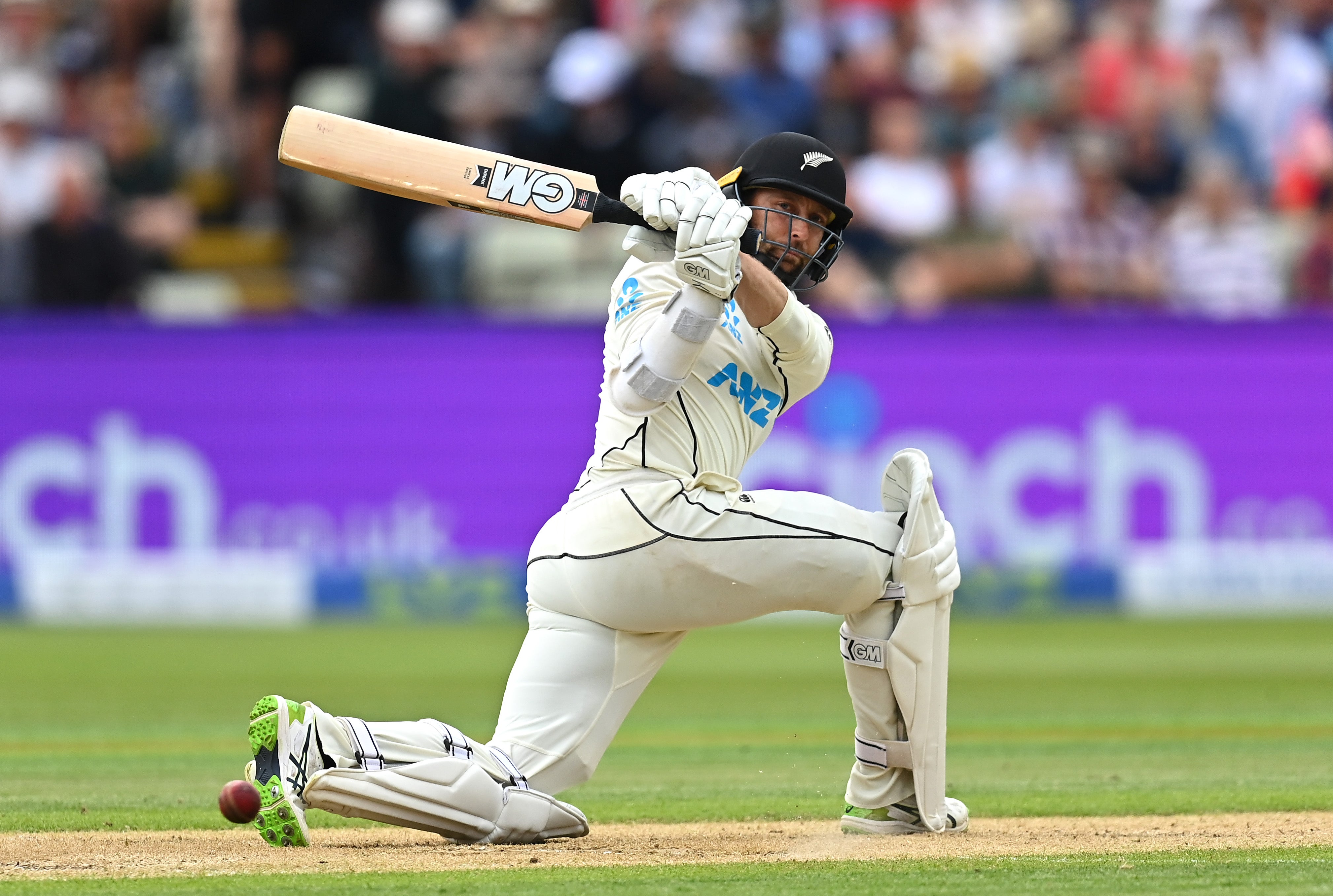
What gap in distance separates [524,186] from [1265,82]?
976 centimetres

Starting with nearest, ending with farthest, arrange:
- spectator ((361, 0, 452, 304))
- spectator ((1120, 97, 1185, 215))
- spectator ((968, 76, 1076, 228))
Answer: spectator ((361, 0, 452, 304)) → spectator ((968, 76, 1076, 228)) → spectator ((1120, 97, 1185, 215))

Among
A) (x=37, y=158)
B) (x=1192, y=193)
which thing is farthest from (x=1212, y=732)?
(x=37, y=158)

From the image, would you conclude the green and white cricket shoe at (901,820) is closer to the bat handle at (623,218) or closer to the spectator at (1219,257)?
the bat handle at (623,218)

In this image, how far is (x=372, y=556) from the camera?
1128 cm

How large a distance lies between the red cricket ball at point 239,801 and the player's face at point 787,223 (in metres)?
1.70

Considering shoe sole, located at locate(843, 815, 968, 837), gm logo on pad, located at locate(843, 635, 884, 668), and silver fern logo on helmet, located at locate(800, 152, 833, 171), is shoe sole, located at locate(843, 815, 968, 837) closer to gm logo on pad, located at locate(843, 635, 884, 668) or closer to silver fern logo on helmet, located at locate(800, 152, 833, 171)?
gm logo on pad, located at locate(843, 635, 884, 668)

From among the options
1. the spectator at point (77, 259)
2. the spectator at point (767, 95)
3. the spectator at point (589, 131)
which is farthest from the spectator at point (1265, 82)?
A: the spectator at point (77, 259)

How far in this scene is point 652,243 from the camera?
14.3 ft

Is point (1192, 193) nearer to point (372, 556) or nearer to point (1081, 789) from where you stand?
point (372, 556)

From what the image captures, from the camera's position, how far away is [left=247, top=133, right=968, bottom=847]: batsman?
426cm

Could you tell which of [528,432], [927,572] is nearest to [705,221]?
[927,572]

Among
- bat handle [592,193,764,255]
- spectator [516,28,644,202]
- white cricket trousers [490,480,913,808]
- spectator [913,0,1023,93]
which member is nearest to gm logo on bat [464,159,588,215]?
bat handle [592,193,764,255]

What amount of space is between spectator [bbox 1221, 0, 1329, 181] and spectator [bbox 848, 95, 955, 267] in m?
2.11

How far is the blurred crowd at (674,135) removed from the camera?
1223 centimetres
